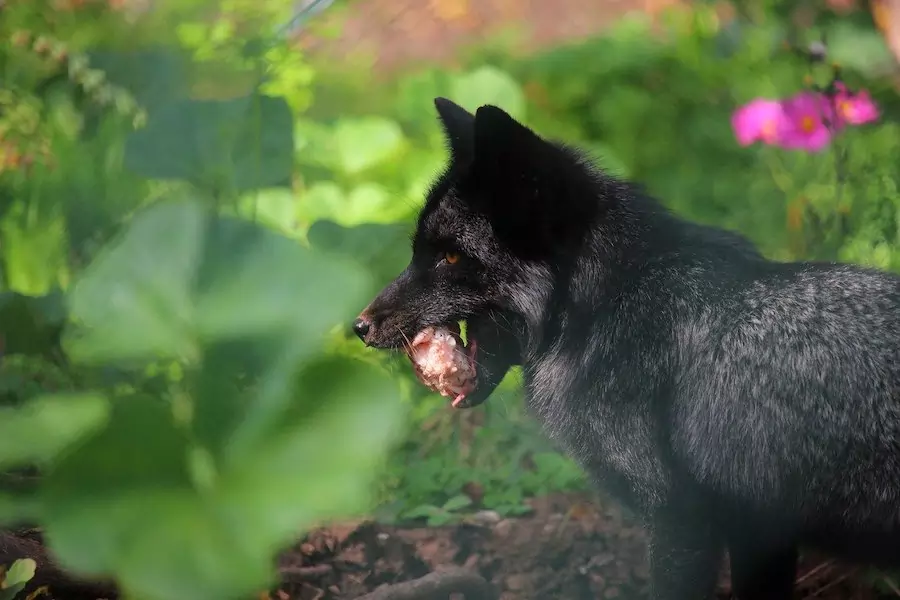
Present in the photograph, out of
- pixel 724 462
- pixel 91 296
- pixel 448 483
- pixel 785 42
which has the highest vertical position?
pixel 91 296

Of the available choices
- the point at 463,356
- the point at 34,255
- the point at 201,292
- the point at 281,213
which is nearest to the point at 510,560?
the point at 463,356

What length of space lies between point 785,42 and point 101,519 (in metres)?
5.46

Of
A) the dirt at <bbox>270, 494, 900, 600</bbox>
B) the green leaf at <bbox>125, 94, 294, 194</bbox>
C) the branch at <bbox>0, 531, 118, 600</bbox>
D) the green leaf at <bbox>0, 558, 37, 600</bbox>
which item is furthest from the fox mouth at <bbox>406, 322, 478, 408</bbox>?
the green leaf at <bbox>0, 558, 37, 600</bbox>

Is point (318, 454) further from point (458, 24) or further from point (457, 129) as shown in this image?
point (458, 24)

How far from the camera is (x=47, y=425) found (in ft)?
4.64

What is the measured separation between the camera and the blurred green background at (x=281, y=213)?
128 centimetres

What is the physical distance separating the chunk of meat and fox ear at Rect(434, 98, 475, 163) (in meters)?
0.51

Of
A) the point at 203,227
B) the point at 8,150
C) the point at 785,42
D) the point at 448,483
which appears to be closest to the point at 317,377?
the point at 203,227

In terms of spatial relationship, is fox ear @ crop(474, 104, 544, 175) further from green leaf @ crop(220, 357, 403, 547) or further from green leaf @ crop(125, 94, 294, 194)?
green leaf @ crop(220, 357, 403, 547)

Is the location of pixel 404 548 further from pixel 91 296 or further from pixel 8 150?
pixel 8 150

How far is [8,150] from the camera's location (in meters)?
3.83

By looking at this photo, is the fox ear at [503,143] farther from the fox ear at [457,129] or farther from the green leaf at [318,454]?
the green leaf at [318,454]

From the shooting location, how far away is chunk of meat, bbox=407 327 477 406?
2873 mm

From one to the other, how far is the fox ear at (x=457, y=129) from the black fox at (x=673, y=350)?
0.05ft
